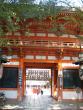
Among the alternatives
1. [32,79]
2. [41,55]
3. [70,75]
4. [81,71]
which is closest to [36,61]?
[41,55]

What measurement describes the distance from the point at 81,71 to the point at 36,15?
648cm

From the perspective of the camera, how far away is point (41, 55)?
27.2 meters

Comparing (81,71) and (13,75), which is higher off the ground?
(81,71)

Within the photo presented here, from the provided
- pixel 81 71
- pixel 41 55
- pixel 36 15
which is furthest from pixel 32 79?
pixel 36 15

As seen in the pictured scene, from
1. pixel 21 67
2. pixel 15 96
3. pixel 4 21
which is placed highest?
pixel 4 21

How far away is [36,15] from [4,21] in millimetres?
1452

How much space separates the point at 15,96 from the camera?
86.6 feet

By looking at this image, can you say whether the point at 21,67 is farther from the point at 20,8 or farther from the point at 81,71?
the point at 20,8

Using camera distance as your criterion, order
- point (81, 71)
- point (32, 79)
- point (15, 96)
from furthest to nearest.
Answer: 1. point (32, 79)
2. point (15, 96)
3. point (81, 71)

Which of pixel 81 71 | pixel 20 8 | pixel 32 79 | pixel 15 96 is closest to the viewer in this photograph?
pixel 20 8

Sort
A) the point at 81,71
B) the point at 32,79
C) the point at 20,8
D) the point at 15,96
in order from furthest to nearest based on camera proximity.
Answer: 1. the point at 32,79
2. the point at 15,96
3. the point at 81,71
4. the point at 20,8

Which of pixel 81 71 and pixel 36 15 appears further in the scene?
pixel 81 71

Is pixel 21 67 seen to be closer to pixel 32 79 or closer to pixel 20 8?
pixel 20 8

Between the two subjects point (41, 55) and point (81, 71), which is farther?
point (41, 55)
